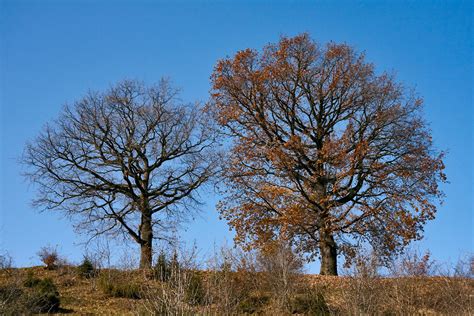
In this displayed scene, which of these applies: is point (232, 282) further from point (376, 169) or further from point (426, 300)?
point (376, 169)

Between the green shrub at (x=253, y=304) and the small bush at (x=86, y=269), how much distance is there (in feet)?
20.1

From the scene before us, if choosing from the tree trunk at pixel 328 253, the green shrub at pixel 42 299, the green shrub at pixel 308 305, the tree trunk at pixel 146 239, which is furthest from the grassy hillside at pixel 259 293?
the tree trunk at pixel 328 253

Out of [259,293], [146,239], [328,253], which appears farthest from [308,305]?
[146,239]

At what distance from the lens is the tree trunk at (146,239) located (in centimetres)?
2423

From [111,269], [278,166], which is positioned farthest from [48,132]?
[278,166]

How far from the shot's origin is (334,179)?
25172 millimetres

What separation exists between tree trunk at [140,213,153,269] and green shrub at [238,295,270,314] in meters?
6.58

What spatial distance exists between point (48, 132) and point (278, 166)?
9.79m

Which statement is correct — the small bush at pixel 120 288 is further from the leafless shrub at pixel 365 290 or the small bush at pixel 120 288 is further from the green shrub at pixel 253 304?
the leafless shrub at pixel 365 290

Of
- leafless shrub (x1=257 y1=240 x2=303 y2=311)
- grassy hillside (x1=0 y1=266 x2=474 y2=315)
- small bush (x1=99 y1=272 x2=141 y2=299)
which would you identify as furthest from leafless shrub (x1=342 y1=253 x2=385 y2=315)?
small bush (x1=99 y1=272 x2=141 y2=299)

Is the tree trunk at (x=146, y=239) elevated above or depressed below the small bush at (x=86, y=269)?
above

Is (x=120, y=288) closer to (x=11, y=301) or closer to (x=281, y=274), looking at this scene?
(x=11, y=301)

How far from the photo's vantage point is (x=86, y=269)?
21.7 metres

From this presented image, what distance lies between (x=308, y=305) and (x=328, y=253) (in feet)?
22.6
